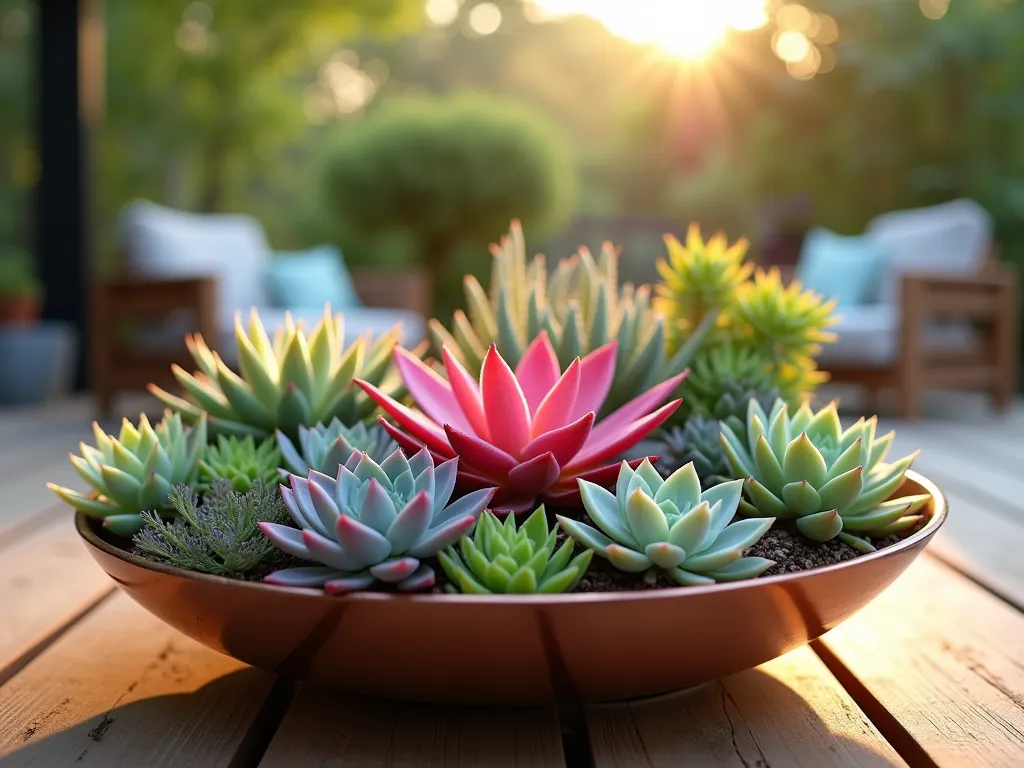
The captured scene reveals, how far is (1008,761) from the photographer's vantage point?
0.54 metres

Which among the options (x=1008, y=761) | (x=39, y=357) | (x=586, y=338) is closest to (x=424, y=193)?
(x=39, y=357)

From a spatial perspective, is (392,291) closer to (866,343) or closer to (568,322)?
(866,343)

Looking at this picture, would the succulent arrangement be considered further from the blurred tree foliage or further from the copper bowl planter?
the blurred tree foliage

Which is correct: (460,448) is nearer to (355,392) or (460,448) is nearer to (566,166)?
(355,392)

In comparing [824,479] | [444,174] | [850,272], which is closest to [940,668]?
[824,479]

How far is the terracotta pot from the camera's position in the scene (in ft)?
14.2

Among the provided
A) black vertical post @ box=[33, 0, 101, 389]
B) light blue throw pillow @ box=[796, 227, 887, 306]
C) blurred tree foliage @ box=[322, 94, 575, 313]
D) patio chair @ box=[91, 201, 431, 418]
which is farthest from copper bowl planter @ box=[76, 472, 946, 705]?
blurred tree foliage @ box=[322, 94, 575, 313]

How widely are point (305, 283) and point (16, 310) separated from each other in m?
1.44

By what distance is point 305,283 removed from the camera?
421cm

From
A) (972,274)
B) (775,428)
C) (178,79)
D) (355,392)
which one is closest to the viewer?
(775,428)

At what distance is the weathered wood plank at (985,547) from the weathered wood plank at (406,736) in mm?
609

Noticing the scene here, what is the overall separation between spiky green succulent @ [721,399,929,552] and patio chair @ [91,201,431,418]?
2793mm

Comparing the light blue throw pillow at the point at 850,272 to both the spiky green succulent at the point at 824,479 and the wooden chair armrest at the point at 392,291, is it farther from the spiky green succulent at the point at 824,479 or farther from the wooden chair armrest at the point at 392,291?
the spiky green succulent at the point at 824,479

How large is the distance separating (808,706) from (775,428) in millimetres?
190
